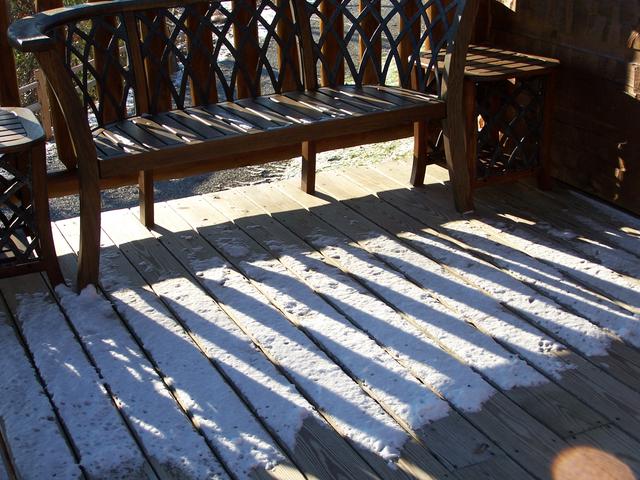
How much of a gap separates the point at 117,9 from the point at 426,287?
1.42 m

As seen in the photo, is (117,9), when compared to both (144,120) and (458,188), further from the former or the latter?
(458,188)

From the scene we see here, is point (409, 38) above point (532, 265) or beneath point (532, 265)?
above

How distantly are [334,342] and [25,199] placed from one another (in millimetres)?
1187

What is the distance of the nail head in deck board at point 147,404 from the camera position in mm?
2057

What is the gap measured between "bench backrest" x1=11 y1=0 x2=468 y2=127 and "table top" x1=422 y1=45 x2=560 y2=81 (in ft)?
0.51

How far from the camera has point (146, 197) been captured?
10.9ft

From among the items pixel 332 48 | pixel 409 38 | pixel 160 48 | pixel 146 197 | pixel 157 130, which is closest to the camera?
pixel 157 130

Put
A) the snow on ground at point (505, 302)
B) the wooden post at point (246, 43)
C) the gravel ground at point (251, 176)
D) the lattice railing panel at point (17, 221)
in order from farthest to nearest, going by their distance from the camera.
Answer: the gravel ground at point (251, 176)
the wooden post at point (246, 43)
the lattice railing panel at point (17, 221)
the snow on ground at point (505, 302)

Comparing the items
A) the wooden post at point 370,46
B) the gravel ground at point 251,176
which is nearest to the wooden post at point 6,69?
the wooden post at point 370,46

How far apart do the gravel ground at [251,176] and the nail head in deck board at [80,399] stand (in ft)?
7.96

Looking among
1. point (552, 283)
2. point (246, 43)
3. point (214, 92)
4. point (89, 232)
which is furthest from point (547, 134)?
point (89, 232)

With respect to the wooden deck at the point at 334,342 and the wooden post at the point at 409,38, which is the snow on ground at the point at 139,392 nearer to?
the wooden deck at the point at 334,342

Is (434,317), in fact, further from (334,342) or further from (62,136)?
(62,136)

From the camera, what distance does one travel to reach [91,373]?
243cm
